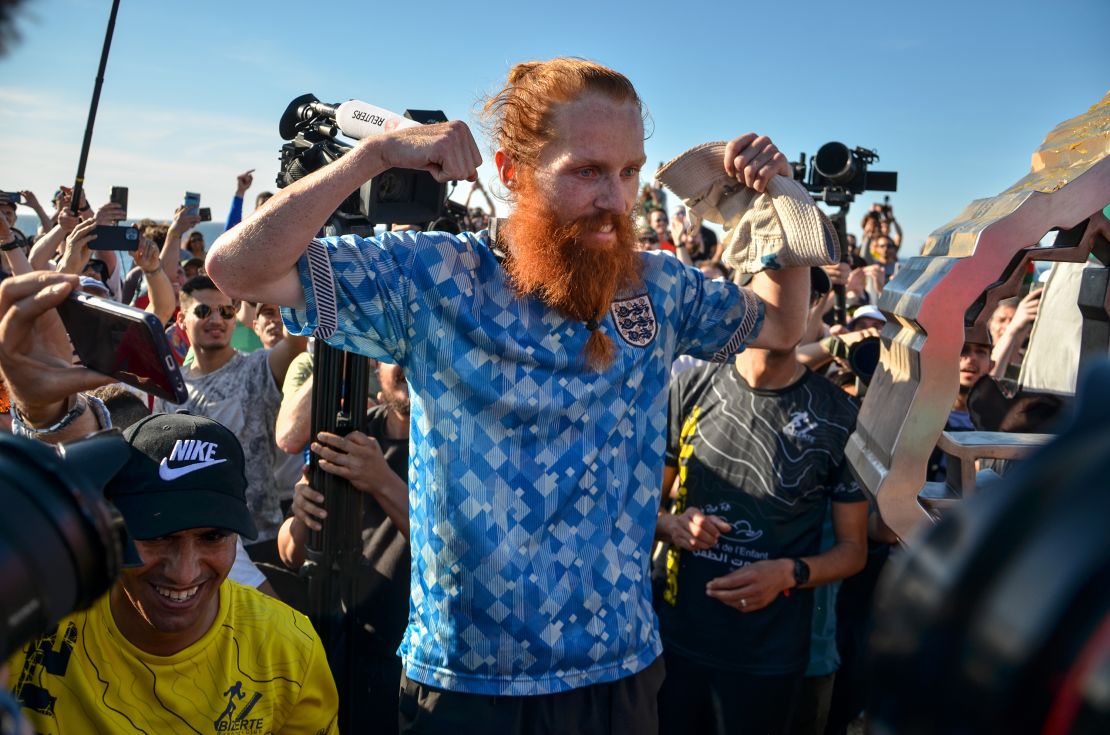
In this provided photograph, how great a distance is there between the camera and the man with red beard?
1943 mm

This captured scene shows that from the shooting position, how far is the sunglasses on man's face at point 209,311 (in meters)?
4.04

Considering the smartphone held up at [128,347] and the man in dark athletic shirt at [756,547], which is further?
the man in dark athletic shirt at [756,547]

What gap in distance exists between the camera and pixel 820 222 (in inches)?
83.6

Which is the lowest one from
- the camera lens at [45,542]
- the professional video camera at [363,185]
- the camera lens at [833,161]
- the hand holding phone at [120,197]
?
the camera lens at [45,542]

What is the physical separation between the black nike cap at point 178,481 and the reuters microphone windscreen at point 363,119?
72 cm

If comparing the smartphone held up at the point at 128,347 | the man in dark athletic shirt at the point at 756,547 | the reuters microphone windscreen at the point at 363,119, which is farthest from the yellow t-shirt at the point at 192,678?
the man in dark athletic shirt at the point at 756,547

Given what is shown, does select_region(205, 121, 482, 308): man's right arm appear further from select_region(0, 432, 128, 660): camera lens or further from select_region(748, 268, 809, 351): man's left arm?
select_region(0, 432, 128, 660): camera lens

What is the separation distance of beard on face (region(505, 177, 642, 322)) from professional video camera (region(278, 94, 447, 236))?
7.2 inches

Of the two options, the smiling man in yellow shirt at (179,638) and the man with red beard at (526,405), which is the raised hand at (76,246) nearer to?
the smiling man in yellow shirt at (179,638)

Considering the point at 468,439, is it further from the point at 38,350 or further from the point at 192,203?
the point at 192,203

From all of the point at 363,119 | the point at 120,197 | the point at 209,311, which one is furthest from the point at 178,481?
the point at 120,197

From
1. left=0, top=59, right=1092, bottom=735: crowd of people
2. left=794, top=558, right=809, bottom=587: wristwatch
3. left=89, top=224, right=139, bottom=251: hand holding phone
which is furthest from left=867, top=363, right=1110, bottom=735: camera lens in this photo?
left=89, top=224, right=139, bottom=251: hand holding phone

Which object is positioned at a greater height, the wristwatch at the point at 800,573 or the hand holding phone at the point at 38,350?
the hand holding phone at the point at 38,350

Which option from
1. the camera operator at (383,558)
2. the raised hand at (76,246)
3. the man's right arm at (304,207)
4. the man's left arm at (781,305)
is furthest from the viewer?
the raised hand at (76,246)
